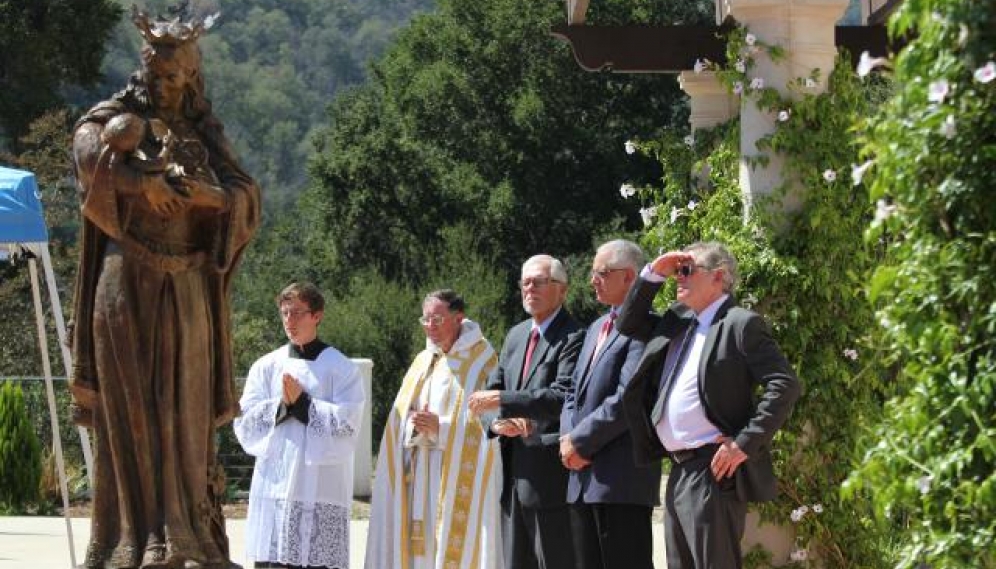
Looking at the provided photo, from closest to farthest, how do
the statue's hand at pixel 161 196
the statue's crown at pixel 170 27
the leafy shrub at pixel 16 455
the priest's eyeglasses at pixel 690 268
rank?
the statue's hand at pixel 161 196 < the statue's crown at pixel 170 27 < the priest's eyeglasses at pixel 690 268 < the leafy shrub at pixel 16 455

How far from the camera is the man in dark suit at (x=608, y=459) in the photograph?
7.83 m

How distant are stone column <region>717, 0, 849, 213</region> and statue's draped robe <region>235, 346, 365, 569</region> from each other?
7.76ft

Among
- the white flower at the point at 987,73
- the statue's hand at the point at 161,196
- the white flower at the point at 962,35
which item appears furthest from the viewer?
the statue's hand at the point at 161,196

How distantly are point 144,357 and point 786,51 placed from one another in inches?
161

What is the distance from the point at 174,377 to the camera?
273 inches

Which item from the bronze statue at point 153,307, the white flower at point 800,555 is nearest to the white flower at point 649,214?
the white flower at point 800,555

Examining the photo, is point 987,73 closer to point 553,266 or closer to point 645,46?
point 553,266

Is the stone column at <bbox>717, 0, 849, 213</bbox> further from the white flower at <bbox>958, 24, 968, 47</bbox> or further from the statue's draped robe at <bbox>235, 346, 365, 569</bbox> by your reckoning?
the white flower at <bbox>958, 24, 968, 47</bbox>

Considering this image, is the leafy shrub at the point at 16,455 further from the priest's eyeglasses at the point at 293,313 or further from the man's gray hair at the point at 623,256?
the man's gray hair at the point at 623,256

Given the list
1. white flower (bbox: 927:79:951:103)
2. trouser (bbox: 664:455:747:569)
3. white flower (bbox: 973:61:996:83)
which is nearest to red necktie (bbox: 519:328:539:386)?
trouser (bbox: 664:455:747:569)

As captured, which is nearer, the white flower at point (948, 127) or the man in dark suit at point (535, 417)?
the white flower at point (948, 127)

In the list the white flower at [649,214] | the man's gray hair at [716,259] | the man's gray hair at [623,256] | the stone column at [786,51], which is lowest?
the man's gray hair at [716,259]

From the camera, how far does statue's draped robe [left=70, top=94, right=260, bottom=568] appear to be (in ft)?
22.4

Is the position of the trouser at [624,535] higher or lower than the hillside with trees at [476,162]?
lower
